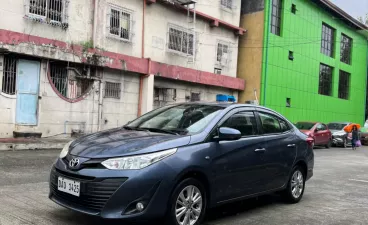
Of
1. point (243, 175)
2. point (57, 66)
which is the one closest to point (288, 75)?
point (57, 66)

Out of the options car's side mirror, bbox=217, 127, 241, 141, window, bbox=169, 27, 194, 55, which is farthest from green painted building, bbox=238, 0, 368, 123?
car's side mirror, bbox=217, 127, 241, 141

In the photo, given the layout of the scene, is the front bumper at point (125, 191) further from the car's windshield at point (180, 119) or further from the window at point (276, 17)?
the window at point (276, 17)

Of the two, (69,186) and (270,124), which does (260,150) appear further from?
(69,186)

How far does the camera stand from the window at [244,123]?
5301 mm

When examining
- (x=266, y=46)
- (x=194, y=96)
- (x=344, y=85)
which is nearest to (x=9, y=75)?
(x=194, y=96)

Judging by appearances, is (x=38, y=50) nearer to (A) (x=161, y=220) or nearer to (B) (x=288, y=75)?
(A) (x=161, y=220)

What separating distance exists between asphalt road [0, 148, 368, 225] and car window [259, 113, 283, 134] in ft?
3.95

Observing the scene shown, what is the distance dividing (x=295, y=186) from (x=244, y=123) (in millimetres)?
1745

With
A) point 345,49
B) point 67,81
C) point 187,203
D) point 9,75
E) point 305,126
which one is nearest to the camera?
point 187,203

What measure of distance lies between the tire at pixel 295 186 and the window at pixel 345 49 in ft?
96.4

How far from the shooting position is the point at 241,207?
19.6 feet

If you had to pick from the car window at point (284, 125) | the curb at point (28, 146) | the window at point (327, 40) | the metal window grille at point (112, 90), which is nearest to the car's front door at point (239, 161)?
the car window at point (284, 125)

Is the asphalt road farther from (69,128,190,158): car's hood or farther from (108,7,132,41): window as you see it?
(108,7,132,41): window

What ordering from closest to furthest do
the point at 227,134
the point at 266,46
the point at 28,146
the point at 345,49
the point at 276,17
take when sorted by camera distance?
the point at 227,134 → the point at 28,146 → the point at 266,46 → the point at 276,17 → the point at 345,49
